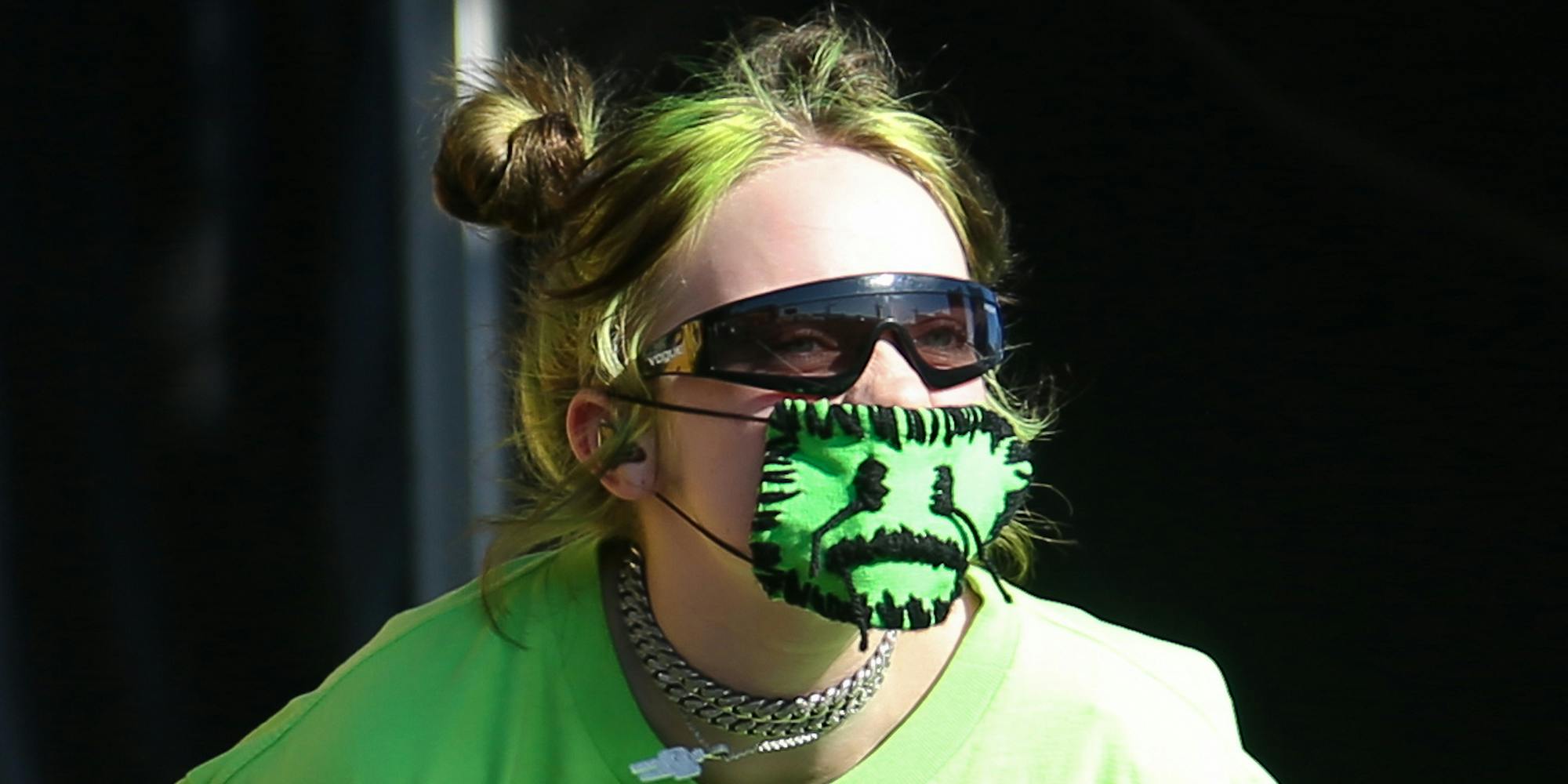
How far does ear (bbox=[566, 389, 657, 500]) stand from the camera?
1.73 m

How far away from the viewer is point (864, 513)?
59.8 inches

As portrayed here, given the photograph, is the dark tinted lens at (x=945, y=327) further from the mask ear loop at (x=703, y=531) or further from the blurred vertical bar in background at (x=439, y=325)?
the blurred vertical bar in background at (x=439, y=325)

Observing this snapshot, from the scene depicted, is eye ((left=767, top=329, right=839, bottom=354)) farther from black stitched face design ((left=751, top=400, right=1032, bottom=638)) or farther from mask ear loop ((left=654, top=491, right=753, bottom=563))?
mask ear loop ((left=654, top=491, right=753, bottom=563))

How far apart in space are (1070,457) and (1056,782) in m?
0.95

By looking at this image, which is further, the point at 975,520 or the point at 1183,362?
the point at 1183,362

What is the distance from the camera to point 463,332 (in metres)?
2.77

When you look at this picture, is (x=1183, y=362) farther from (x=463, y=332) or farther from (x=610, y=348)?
(x=463, y=332)

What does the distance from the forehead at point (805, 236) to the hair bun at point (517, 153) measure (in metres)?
0.25

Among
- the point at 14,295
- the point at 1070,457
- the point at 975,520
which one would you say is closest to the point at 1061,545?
the point at 1070,457

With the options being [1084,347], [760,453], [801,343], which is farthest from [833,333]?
[1084,347]

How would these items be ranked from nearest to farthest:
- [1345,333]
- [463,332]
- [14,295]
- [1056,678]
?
[1056,678] < [1345,333] < [14,295] < [463,332]

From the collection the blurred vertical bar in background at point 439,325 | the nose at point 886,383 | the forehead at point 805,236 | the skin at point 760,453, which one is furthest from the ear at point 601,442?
the blurred vertical bar in background at point 439,325

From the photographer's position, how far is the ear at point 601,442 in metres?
1.73

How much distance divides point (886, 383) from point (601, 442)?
37 cm
